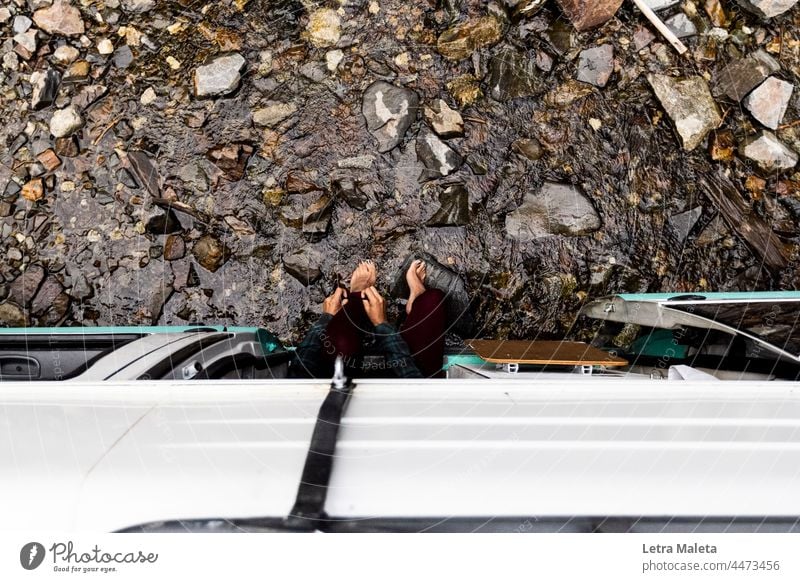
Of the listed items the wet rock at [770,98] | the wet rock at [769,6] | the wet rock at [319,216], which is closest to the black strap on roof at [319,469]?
the wet rock at [319,216]

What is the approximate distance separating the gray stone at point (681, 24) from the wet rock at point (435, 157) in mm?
610

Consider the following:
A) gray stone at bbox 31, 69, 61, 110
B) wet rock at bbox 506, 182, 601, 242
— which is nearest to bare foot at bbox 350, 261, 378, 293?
wet rock at bbox 506, 182, 601, 242

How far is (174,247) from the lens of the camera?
4.37ft

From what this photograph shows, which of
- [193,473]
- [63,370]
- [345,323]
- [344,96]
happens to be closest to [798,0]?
[344,96]

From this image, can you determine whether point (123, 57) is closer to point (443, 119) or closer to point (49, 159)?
point (49, 159)

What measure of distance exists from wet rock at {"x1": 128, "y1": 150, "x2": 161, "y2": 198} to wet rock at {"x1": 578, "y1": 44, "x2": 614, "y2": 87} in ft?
3.45

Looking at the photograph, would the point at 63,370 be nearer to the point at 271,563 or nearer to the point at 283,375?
the point at 283,375

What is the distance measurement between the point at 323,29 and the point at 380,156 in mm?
338

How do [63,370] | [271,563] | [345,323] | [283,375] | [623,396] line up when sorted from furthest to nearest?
[345,323] < [283,375] < [63,370] < [623,396] < [271,563]

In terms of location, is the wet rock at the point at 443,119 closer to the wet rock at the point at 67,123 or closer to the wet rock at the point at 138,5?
the wet rock at the point at 138,5

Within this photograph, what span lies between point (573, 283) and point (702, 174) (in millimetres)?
409

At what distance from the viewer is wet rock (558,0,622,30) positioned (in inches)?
51.7

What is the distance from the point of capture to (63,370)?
0.85 meters

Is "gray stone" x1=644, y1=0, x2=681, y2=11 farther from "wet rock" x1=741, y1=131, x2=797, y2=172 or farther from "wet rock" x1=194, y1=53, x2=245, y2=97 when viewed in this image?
"wet rock" x1=194, y1=53, x2=245, y2=97
